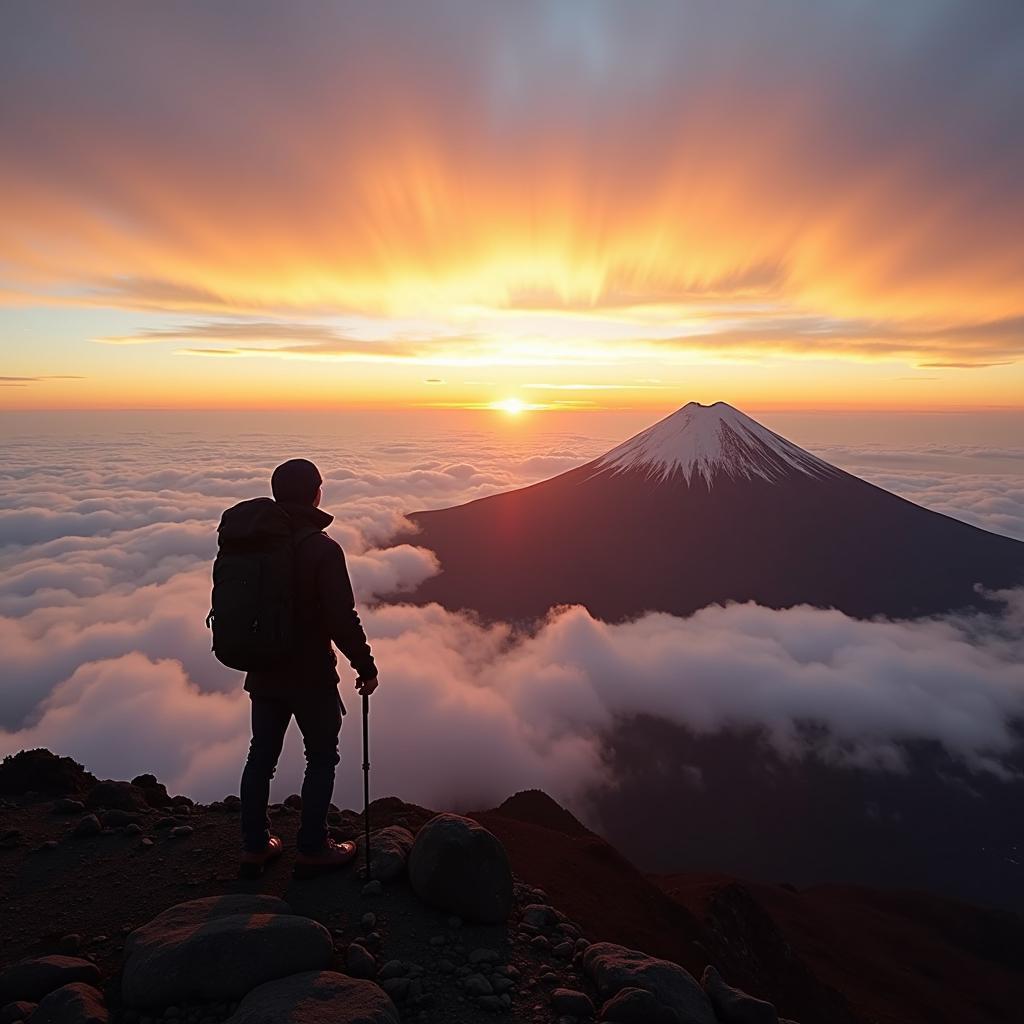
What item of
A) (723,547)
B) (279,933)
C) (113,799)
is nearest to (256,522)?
(279,933)

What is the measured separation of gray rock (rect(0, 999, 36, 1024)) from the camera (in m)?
3.67

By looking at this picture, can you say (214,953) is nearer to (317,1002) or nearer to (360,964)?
(317,1002)

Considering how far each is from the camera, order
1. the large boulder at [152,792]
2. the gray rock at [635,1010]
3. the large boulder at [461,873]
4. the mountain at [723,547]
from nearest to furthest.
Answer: the gray rock at [635,1010] < the large boulder at [461,873] < the large boulder at [152,792] < the mountain at [723,547]

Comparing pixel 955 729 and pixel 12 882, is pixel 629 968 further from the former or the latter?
pixel 955 729

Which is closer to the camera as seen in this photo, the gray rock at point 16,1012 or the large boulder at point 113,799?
the gray rock at point 16,1012

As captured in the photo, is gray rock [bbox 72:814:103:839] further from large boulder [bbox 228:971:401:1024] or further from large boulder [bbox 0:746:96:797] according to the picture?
large boulder [bbox 228:971:401:1024]

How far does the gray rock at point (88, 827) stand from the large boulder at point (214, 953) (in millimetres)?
2171

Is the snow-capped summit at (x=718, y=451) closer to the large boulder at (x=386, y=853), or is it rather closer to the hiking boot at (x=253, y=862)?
the large boulder at (x=386, y=853)

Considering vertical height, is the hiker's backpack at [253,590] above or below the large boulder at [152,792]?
above

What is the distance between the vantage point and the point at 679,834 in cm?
5300

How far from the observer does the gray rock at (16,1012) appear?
367 cm

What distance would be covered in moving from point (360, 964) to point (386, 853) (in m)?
1.12

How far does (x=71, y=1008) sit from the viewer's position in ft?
12.1

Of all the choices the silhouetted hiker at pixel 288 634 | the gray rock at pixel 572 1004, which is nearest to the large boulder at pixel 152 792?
the silhouetted hiker at pixel 288 634
